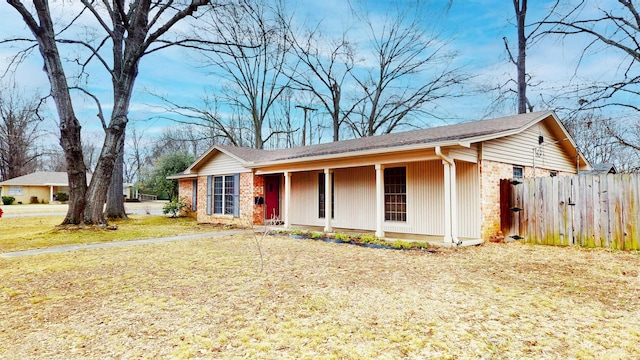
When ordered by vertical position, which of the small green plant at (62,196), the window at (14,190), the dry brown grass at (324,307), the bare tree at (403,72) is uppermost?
the bare tree at (403,72)

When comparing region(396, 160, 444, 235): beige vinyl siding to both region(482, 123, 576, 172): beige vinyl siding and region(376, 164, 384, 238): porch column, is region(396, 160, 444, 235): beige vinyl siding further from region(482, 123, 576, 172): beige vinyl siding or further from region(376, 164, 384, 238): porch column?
region(482, 123, 576, 172): beige vinyl siding

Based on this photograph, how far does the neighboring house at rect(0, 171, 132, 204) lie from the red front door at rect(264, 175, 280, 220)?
111 feet

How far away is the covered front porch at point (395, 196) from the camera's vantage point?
29.0 feet

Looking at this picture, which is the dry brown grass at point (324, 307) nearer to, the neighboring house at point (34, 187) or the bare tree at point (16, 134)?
the neighboring house at point (34, 187)

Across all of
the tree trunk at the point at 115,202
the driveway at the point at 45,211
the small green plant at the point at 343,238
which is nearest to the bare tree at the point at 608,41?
the small green plant at the point at 343,238

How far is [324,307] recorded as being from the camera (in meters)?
4.06

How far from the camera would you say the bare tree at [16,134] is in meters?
37.5

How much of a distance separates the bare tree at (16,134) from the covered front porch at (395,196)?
37.0 metres

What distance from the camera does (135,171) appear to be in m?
53.6

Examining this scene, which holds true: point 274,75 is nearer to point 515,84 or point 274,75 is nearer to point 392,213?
point 515,84

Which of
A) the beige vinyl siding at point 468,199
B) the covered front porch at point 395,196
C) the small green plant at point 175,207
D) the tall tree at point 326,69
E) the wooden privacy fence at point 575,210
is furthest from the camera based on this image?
the tall tree at point 326,69

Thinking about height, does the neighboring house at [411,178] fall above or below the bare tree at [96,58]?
below

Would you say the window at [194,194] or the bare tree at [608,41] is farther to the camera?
the window at [194,194]

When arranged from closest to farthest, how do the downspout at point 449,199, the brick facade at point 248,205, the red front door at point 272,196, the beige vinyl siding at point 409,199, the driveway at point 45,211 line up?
the downspout at point 449,199
the beige vinyl siding at point 409,199
the brick facade at point 248,205
the red front door at point 272,196
the driveway at point 45,211
